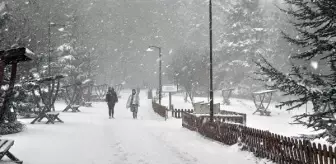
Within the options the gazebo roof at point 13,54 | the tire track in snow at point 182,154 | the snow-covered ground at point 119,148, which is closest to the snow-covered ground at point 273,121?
the snow-covered ground at point 119,148

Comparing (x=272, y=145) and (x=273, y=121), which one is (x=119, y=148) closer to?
(x=272, y=145)

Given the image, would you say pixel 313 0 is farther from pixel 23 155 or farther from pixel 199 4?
pixel 199 4

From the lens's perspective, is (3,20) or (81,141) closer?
(81,141)

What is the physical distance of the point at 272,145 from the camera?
9.92 meters

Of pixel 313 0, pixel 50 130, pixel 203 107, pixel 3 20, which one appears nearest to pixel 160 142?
pixel 50 130

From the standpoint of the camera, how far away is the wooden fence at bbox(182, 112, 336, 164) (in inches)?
320

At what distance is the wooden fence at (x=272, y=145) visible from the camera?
26.6 ft

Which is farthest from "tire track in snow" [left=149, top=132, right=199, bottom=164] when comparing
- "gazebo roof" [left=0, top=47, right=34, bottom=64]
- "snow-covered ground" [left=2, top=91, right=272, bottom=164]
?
"gazebo roof" [left=0, top=47, right=34, bottom=64]

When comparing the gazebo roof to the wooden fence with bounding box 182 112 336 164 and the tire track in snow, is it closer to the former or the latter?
the tire track in snow

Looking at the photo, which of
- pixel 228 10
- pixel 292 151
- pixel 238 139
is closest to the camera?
pixel 292 151

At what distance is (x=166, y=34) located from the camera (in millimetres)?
97562

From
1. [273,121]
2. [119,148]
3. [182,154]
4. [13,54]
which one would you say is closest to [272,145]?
[182,154]

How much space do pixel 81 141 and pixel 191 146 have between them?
396cm

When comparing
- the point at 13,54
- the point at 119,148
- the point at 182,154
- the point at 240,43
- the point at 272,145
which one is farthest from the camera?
the point at 240,43
